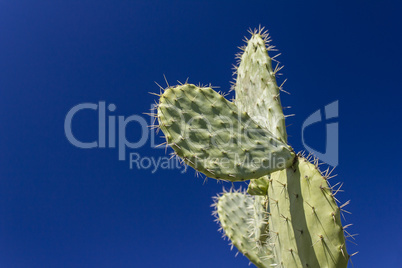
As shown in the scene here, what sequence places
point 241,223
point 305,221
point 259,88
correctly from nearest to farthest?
1. point 305,221
2. point 259,88
3. point 241,223

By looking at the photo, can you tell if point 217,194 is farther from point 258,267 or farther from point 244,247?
point 258,267

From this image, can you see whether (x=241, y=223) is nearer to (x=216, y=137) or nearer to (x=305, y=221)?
(x=305, y=221)

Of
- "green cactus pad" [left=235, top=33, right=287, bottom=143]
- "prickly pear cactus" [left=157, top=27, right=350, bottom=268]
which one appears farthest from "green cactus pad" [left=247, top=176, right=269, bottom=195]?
"green cactus pad" [left=235, top=33, right=287, bottom=143]

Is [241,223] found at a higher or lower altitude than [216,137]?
lower

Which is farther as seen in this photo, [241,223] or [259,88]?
[241,223]

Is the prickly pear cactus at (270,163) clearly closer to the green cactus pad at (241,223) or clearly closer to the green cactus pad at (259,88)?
the green cactus pad at (259,88)

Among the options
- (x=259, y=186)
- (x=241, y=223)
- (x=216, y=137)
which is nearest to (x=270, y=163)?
(x=216, y=137)
